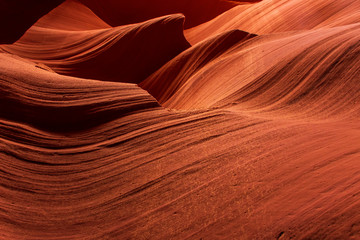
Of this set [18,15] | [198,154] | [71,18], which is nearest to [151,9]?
[71,18]

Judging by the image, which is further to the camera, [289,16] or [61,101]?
[289,16]

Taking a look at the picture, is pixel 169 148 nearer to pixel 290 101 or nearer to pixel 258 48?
pixel 290 101

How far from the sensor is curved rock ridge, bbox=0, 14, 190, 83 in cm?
370

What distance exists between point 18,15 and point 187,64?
8.47 feet

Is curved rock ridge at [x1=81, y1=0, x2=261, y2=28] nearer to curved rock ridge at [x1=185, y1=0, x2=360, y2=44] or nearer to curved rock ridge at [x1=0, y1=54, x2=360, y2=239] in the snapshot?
curved rock ridge at [x1=185, y1=0, x2=360, y2=44]

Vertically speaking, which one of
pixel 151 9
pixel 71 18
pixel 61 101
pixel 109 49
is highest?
pixel 151 9

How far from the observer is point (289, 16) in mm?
4012

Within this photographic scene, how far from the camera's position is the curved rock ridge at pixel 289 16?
348 cm

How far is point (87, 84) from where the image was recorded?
6.55 feet

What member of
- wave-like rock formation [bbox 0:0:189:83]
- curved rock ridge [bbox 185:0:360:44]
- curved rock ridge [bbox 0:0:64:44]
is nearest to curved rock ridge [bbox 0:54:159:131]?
wave-like rock formation [bbox 0:0:189:83]

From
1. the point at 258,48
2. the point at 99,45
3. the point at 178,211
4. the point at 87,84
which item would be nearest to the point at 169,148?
the point at 178,211

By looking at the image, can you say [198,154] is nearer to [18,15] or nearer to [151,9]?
[18,15]

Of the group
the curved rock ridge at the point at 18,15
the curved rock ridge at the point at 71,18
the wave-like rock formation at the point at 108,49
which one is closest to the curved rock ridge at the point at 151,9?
the curved rock ridge at the point at 71,18

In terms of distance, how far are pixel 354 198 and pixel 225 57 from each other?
236cm
